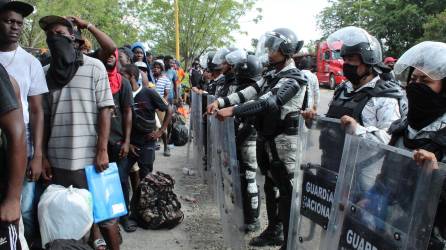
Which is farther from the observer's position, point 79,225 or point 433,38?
point 433,38

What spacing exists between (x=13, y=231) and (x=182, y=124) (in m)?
6.00

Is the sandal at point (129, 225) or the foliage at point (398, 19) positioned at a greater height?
the foliage at point (398, 19)

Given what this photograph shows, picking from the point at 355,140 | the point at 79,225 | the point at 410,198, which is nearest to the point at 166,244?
the point at 79,225

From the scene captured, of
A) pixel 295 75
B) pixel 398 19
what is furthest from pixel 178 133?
pixel 398 19

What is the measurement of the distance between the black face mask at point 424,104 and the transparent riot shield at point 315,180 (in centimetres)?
47

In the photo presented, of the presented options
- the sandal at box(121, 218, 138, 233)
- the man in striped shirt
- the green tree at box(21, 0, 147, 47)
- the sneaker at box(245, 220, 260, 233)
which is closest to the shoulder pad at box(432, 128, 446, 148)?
the sneaker at box(245, 220, 260, 233)

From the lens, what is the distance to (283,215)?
3670mm

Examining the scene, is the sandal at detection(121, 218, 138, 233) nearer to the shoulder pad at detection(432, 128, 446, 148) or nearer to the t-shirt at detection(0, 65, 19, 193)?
the t-shirt at detection(0, 65, 19, 193)

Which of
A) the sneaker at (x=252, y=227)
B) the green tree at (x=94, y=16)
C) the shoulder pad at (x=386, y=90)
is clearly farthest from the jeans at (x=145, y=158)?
A: the green tree at (x=94, y=16)

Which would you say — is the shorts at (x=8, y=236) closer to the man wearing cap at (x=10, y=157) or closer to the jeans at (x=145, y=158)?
the man wearing cap at (x=10, y=157)

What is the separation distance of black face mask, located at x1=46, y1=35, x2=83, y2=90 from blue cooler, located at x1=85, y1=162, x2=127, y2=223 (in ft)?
2.05

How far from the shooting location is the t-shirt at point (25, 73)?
2.75m

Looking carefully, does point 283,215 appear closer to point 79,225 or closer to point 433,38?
point 79,225

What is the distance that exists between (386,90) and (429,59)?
0.59 meters
